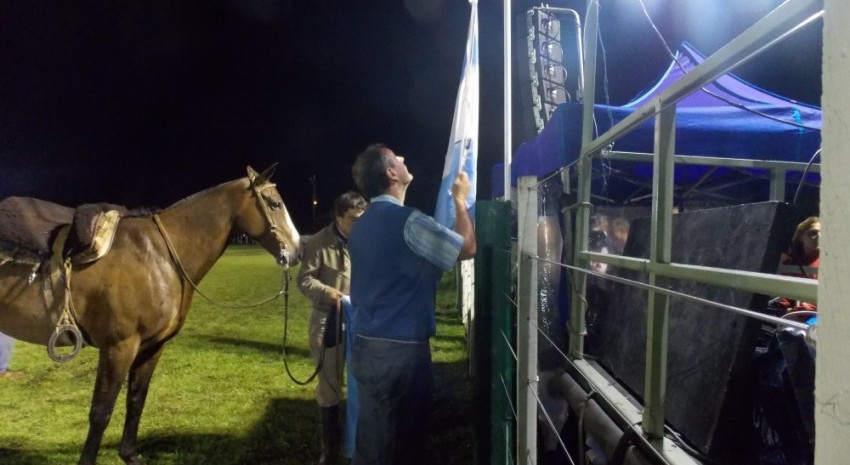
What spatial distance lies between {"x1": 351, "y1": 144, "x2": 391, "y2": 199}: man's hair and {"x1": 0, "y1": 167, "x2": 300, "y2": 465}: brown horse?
5.65 feet

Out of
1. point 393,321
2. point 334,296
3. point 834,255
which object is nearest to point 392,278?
point 393,321

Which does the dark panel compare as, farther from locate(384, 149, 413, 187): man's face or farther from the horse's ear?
the horse's ear

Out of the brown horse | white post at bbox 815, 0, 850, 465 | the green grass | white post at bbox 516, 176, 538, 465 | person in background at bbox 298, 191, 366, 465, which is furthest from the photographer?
the green grass

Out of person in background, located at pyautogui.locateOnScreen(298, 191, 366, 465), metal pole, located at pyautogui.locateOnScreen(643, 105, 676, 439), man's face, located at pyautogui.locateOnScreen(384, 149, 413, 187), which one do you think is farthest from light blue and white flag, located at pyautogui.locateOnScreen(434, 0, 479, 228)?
metal pole, located at pyautogui.locateOnScreen(643, 105, 676, 439)

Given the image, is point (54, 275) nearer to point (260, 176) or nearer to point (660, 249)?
point (260, 176)

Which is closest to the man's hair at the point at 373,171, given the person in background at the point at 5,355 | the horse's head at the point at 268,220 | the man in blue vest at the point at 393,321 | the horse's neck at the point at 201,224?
the man in blue vest at the point at 393,321

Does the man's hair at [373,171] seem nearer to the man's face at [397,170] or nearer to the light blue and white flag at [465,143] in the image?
the man's face at [397,170]

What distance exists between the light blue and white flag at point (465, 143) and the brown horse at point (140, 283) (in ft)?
4.45

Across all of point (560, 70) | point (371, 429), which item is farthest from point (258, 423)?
point (560, 70)

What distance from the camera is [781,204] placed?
5.49 feet

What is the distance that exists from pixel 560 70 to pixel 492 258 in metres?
4.46

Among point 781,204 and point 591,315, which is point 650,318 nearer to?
point 781,204

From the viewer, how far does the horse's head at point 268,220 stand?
13.0ft

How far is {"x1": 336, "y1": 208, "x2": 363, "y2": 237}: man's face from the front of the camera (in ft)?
12.0
